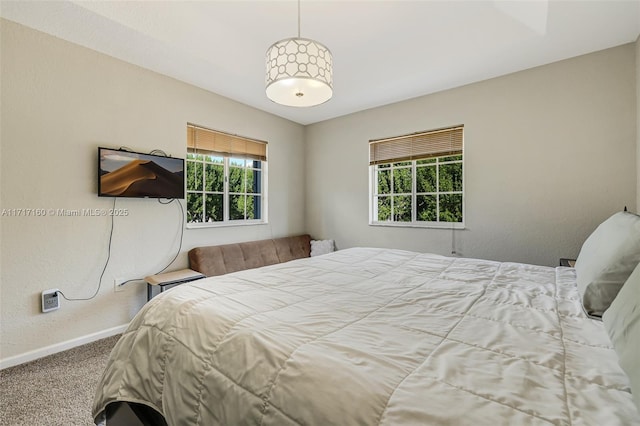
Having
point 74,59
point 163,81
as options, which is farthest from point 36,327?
point 163,81

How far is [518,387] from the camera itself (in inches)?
27.2

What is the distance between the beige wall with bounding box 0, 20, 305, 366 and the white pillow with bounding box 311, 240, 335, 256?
5.70 ft

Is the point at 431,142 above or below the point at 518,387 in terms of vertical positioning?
above

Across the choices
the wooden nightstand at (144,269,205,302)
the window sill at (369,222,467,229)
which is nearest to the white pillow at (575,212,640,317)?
the window sill at (369,222,467,229)

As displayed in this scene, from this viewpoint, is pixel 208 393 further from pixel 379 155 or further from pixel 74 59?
pixel 379 155

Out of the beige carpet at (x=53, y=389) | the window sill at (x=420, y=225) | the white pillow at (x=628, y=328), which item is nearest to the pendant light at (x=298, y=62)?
the white pillow at (x=628, y=328)

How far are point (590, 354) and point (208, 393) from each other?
3.89 feet

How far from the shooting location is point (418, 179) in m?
3.65

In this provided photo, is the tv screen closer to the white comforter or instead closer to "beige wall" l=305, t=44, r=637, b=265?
the white comforter

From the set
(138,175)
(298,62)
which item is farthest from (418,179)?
(138,175)

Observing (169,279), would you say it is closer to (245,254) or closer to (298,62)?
(245,254)

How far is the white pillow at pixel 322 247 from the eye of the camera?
4215 millimetres

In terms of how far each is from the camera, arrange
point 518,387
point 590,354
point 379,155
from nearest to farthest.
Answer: point 518,387 → point 590,354 → point 379,155

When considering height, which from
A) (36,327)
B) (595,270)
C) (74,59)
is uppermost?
A: (74,59)
